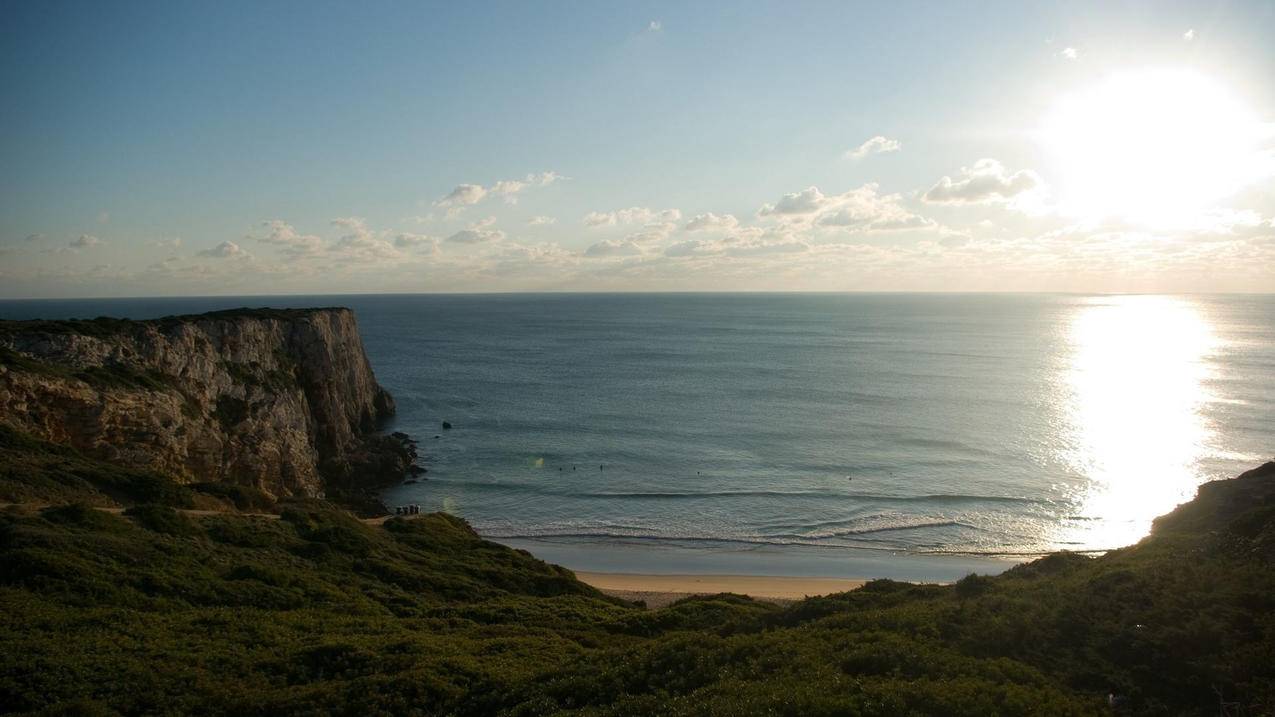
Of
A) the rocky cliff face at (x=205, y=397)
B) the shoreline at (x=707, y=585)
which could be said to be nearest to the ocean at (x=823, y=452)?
the shoreline at (x=707, y=585)

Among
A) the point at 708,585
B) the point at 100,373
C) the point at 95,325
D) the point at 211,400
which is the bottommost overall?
the point at 708,585

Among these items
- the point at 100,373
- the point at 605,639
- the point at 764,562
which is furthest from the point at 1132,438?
the point at 100,373

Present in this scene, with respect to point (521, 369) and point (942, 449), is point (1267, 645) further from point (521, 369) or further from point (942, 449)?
point (521, 369)

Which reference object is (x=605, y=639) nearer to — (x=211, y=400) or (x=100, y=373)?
A: (x=100, y=373)

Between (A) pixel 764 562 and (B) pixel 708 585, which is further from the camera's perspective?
(A) pixel 764 562

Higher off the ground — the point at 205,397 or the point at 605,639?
the point at 205,397

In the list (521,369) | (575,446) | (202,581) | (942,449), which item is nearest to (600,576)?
(202,581)

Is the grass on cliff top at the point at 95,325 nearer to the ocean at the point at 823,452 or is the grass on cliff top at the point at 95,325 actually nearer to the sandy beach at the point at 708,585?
the ocean at the point at 823,452
